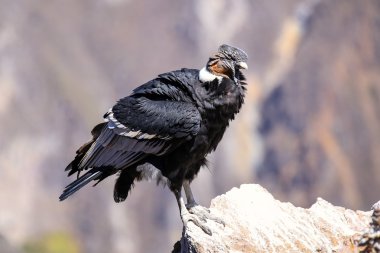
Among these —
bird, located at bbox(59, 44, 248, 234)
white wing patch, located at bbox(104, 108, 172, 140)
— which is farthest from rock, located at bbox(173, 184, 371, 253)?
white wing patch, located at bbox(104, 108, 172, 140)

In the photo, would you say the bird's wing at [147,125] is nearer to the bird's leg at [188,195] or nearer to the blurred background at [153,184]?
the bird's leg at [188,195]

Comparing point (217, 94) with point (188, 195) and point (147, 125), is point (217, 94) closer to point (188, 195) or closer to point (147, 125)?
point (147, 125)

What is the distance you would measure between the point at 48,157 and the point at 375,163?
5901 cm

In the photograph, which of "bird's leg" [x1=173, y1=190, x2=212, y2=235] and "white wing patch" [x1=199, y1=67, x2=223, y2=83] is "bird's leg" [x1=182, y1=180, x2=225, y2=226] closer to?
"bird's leg" [x1=173, y1=190, x2=212, y2=235]

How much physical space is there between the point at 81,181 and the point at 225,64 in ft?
11.9

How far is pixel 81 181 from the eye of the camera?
18.5 metres

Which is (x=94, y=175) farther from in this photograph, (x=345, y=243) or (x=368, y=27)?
(x=368, y=27)

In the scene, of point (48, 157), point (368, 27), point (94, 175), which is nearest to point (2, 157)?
point (48, 157)

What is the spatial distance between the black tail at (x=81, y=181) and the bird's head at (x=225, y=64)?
2.82 metres

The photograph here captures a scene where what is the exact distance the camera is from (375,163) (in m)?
167

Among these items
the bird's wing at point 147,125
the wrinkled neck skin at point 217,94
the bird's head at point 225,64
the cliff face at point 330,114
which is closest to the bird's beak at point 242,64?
the bird's head at point 225,64

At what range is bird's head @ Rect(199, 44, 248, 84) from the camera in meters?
18.0

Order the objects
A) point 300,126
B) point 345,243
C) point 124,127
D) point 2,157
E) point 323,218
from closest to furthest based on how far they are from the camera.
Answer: point 345,243 → point 323,218 → point 124,127 → point 2,157 → point 300,126

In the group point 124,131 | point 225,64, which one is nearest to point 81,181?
point 124,131
